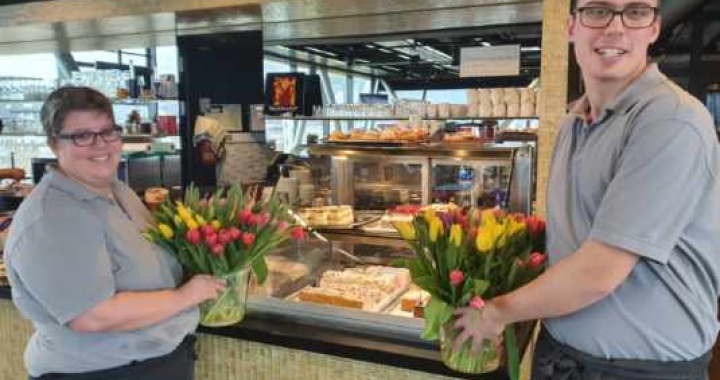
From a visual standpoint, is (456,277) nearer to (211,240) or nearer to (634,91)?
(634,91)

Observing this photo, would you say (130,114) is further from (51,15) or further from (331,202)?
(331,202)

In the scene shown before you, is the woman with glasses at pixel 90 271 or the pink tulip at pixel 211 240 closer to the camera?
the woman with glasses at pixel 90 271

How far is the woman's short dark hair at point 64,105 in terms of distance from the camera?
1.67 meters

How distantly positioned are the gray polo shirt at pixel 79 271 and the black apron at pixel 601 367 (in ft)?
3.69

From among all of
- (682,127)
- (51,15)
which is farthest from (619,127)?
(51,15)

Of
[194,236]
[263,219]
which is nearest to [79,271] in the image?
[194,236]

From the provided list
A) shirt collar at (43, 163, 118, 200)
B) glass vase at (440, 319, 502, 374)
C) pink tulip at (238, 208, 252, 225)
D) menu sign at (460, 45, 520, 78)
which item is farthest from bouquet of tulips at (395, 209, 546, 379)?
menu sign at (460, 45, 520, 78)

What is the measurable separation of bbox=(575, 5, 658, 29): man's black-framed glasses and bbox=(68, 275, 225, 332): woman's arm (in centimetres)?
129

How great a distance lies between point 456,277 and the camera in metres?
1.44

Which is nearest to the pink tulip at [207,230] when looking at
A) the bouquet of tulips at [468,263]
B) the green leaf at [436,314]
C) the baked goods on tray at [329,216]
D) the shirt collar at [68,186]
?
the shirt collar at [68,186]

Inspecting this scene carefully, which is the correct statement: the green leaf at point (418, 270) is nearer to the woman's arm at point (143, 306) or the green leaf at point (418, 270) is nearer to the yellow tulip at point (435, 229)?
the yellow tulip at point (435, 229)

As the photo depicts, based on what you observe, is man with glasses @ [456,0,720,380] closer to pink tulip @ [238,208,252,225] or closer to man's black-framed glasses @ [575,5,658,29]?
man's black-framed glasses @ [575,5,658,29]

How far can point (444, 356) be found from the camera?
1672mm

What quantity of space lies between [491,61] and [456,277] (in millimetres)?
Answer: 2807
